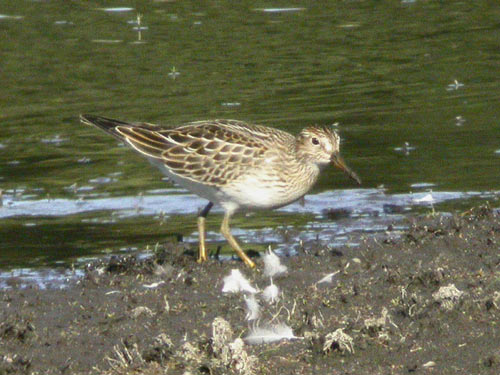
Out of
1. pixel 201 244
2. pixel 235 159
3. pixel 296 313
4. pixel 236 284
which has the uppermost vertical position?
pixel 235 159

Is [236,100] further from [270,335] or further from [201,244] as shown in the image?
[270,335]

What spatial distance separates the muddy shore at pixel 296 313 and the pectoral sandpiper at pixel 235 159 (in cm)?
51

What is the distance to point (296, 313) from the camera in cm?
741

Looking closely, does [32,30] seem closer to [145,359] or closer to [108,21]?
[108,21]

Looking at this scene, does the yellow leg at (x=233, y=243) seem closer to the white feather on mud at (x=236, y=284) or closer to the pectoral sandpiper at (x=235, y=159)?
the pectoral sandpiper at (x=235, y=159)

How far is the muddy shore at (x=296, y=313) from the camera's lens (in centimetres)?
657

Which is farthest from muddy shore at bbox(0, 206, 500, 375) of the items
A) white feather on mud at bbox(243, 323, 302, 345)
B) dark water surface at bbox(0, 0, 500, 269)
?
dark water surface at bbox(0, 0, 500, 269)

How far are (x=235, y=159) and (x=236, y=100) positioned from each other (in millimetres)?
6030

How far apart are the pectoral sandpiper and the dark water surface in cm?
78

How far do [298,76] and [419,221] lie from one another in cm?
699

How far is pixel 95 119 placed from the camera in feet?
32.7

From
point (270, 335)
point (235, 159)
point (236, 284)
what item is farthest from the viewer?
point (235, 159)

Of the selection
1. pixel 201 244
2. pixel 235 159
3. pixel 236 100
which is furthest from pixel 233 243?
pixel 236 100

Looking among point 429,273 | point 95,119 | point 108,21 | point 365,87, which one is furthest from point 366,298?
point 108,21
